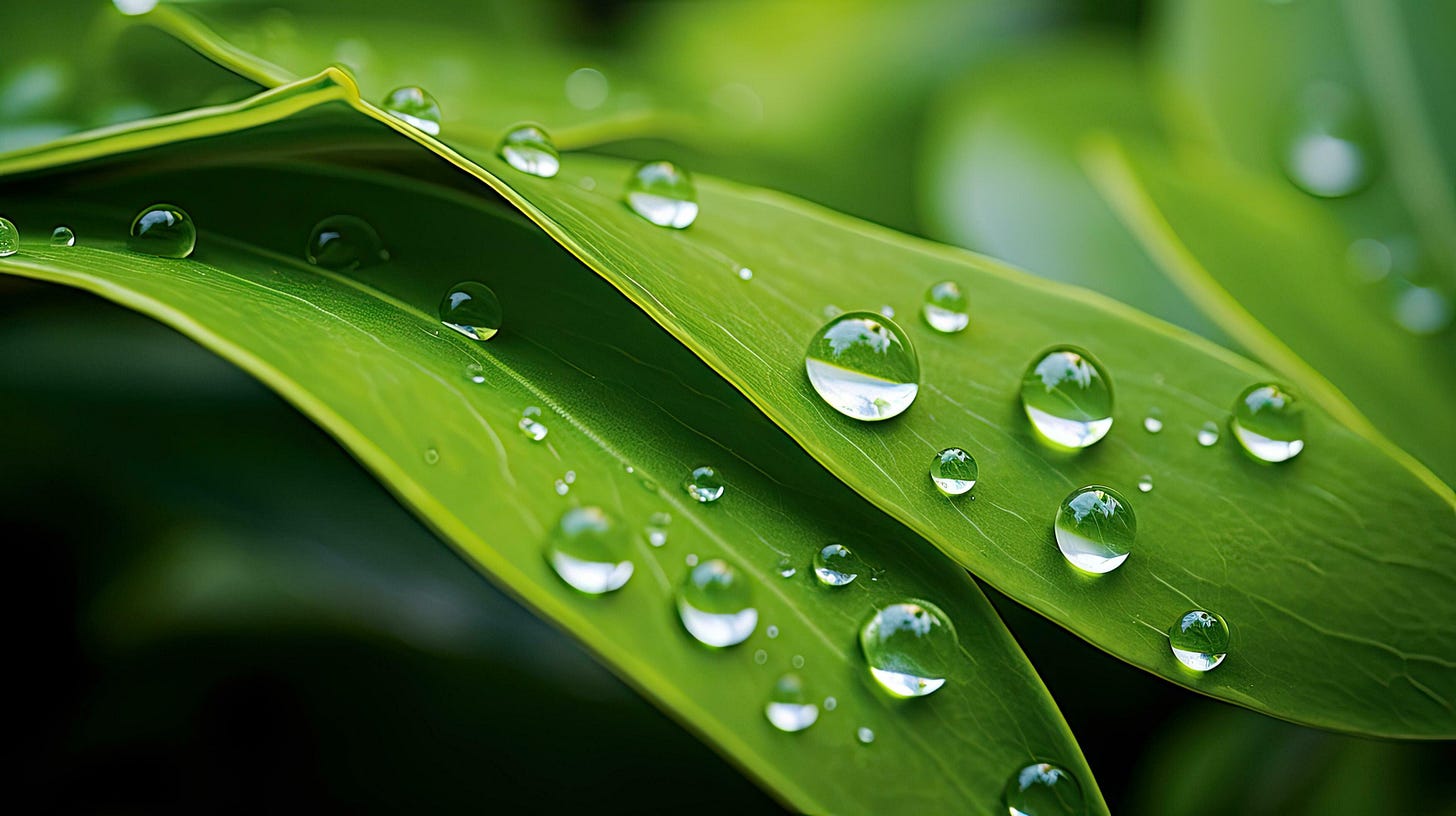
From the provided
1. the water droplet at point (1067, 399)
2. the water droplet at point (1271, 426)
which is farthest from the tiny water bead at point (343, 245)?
the water droplet at point (1271, 426)

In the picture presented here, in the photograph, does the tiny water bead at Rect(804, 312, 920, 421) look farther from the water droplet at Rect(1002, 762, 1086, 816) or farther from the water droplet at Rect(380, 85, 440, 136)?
the water droplet at Rect(380, 85, 440, 136)

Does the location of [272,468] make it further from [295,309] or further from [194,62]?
[295,309]

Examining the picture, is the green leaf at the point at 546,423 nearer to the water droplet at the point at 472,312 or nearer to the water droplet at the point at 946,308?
the water droplet at the point at 472,312

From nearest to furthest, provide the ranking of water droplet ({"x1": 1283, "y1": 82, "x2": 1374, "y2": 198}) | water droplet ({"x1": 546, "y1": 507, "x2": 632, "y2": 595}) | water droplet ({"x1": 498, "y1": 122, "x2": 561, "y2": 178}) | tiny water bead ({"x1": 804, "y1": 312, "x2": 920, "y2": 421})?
water droplet ({"x1": 546, "y1": 507, "x2": 632, "y2": 595})
tiny water bead ({"x1": 804, "y1": 312, "x2": 920, "y2": 421})
water droplet ({"x1": 498, "y1": 122, "x2": 561, "y2": 178})
water droplet ({"x1": 1283, "y1": 82, "x2": 1374, "y2": 198})

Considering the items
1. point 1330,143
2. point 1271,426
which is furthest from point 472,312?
point 1330,143

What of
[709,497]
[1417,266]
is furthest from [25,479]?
[1417,266]

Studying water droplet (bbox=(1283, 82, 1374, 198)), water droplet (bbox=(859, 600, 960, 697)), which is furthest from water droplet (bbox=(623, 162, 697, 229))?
water droplet (bbox=(1283, 82, 1374, 198))

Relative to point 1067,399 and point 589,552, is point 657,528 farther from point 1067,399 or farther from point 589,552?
point 1067,399
